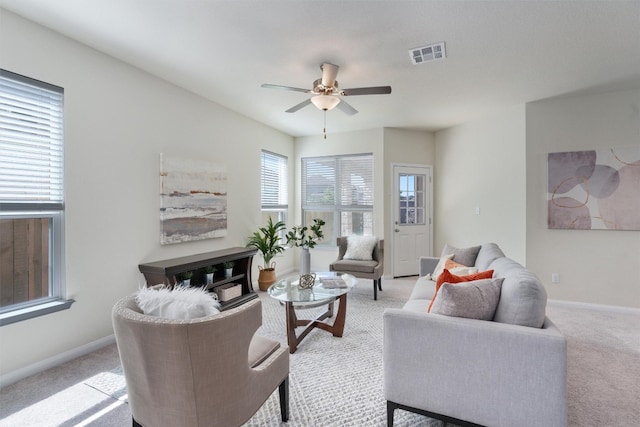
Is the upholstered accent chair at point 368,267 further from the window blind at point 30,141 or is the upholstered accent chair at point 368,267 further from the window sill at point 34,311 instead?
the window blind at point 30,141

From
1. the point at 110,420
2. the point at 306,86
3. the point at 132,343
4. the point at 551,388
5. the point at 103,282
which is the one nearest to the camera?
the point at 132,343

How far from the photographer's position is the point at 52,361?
7.76 ft

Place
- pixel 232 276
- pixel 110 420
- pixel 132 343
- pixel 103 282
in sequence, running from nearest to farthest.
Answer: pixel 132 343 < pixel 110 420 < pixel 103 282 < pixel 232 276

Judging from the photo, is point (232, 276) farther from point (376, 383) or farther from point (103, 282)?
point (376, 383)

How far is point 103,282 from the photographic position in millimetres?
2711

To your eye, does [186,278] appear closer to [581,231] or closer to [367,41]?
[367,41]

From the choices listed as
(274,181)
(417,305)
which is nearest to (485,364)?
(417,305)

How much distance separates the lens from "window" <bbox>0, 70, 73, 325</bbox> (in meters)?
2.17

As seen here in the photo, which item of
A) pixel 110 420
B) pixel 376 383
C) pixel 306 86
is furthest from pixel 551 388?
pixel 306 86

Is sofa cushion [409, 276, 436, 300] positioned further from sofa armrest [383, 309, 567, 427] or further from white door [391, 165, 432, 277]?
white door [391, 165, 432, 277]

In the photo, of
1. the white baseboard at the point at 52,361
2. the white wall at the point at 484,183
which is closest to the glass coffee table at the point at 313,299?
the white baseboard at the point at 52,361

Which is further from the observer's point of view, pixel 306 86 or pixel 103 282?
pixel 306 86

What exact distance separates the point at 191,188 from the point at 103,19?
176 cm

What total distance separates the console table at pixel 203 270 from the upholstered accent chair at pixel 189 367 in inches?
63.7
